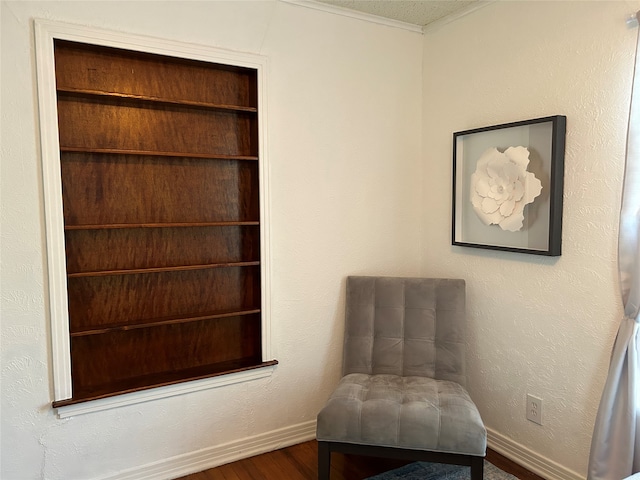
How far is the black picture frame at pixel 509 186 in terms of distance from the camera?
203 centimetres

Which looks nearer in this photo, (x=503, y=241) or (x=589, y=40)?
(x=589, y=40)

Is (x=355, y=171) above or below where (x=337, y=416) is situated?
above

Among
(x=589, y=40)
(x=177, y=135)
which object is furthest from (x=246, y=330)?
(x=589, y=40)

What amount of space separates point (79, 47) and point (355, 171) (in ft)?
4.65

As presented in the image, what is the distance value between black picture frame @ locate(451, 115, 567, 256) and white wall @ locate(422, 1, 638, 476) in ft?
0.19

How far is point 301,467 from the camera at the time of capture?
89.0 inches

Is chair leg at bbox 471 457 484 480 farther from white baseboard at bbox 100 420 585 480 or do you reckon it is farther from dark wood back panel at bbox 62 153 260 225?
dark wood back panel at bbox 62 153 260 225

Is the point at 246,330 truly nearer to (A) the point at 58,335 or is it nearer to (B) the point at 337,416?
(B) the point at 337,416

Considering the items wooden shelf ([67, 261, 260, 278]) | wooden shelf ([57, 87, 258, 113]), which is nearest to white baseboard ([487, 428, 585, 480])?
wooden shelf ([67, 261, 260, 278])

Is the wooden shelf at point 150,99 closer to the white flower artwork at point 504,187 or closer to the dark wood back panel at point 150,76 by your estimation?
the dark wood back panel at point 150,76

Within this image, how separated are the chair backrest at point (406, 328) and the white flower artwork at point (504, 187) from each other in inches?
15.5

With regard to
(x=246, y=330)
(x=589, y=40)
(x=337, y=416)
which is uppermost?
(x=589, y=40)

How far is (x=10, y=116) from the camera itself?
1.79 metres

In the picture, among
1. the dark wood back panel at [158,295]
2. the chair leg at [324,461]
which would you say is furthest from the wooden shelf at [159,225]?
the chair leg at [324,461]
